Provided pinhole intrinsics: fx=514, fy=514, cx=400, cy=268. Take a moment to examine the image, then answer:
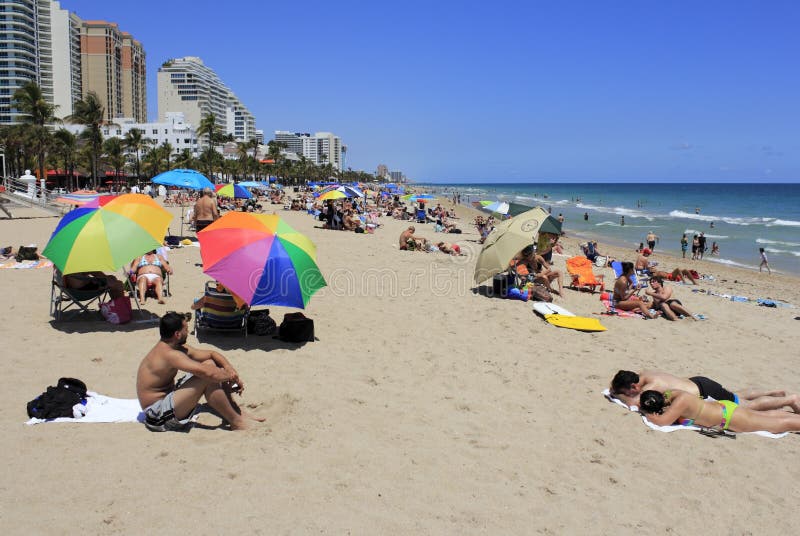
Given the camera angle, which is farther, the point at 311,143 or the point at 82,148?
the point at 311,143

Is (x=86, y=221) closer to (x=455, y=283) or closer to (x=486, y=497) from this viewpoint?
(x=486, y=497)

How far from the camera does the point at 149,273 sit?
22.8ft

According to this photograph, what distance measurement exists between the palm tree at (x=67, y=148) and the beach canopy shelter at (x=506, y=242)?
145 feet

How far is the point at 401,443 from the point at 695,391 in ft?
9.04

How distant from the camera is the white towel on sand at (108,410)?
3.72 m

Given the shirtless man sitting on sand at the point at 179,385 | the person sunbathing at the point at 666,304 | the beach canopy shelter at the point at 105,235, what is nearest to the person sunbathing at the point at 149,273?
the beach canopy shelter at the point at 105,235

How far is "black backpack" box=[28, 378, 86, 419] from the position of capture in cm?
366

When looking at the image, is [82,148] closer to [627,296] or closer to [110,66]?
[627,296]

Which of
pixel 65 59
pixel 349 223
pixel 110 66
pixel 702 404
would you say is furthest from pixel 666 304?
pixel 110 66

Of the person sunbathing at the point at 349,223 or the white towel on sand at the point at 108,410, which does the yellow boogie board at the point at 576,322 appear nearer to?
the white towel on sand at the point at 108,410

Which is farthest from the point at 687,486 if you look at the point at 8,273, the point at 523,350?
the point at 8,273

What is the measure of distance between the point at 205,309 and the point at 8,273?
16.1ft

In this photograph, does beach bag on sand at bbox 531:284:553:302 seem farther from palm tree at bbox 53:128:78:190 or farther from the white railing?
palm tree at bbox 53:128:78:190

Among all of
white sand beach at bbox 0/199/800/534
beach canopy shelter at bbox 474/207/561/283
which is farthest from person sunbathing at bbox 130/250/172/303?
beach canopy shelter at bbox 474/207/561/283
